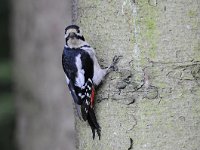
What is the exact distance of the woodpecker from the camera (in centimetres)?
228

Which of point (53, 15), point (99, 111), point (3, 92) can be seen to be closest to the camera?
point (99, 111)

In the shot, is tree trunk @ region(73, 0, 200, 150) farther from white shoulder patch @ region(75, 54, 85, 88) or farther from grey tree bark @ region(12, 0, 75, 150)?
grey tree bark @ region(12, 0, 75, 150)

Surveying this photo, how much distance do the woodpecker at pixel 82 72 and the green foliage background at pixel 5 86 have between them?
15.9ft

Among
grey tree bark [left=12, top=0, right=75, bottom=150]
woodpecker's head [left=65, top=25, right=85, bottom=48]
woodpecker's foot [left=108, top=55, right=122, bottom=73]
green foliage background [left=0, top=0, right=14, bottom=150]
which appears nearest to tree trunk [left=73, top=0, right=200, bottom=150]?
woodpecker's foot [left=108, top=55, right=122, bottom=73]

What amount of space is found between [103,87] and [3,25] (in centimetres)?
658

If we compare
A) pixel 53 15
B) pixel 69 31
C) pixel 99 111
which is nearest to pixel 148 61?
pixel 99 111

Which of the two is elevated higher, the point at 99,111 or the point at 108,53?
the point at 108,53

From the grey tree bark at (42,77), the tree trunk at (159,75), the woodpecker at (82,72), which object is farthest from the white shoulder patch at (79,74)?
the grey tree bark at (42,77)

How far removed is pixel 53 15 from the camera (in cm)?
525

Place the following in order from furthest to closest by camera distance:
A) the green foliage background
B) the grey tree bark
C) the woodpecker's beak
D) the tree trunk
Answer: the green foliage background → the grey tree bark → the woodpecker's beak → the tree trunk

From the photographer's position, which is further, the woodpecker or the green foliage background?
the green foliage background

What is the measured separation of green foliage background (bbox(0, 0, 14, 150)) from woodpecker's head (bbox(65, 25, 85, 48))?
4787 mm

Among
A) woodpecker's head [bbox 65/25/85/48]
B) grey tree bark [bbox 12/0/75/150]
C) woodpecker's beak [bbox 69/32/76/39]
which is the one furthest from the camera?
grey tree bark [bbox 12/0/75/150]

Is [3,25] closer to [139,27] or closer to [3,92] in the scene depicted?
[3,92]
